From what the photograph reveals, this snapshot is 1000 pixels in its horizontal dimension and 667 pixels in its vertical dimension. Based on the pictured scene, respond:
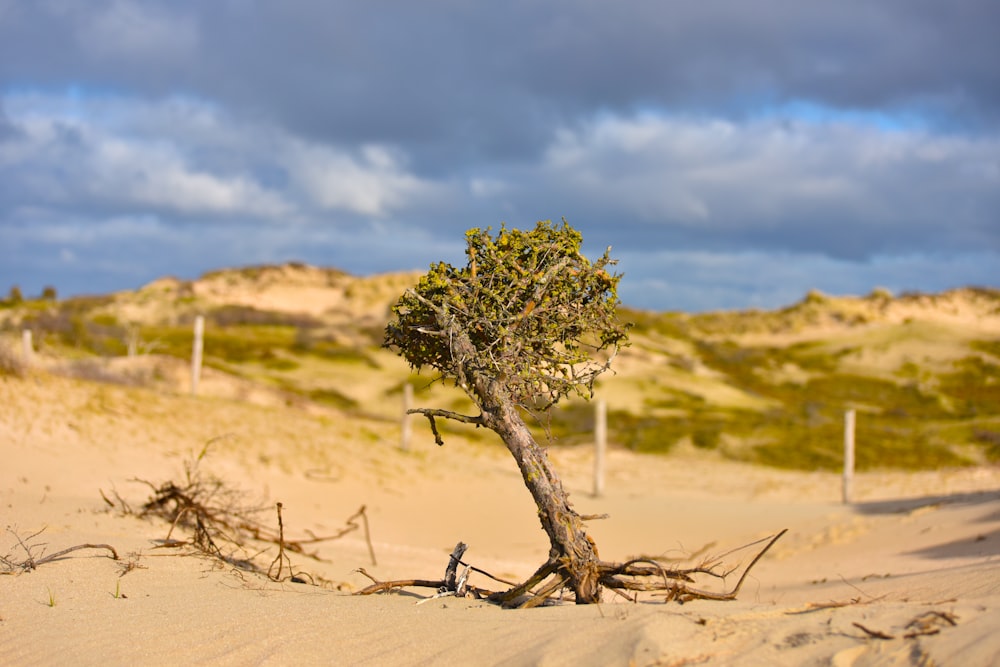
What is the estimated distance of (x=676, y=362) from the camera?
58.0 meters

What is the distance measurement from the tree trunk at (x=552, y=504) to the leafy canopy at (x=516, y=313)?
0.18m

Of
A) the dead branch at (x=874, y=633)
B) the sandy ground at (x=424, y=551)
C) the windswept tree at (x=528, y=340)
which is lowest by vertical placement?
the sandy ground at (x=424, y=551)

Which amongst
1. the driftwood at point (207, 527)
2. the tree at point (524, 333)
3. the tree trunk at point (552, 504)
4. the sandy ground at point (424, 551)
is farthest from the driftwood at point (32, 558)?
the tree trunk at point (552, 504)

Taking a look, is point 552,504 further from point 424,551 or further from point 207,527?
point 424,551

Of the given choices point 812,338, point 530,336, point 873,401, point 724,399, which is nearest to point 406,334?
point 530,336

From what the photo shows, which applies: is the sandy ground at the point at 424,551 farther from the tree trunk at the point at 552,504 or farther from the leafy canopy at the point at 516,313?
the leafy canopy at the point at 516,313

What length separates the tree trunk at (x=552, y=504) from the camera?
5.90 m

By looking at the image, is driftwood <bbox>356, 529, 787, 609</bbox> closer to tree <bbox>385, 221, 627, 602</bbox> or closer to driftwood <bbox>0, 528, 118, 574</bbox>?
tree <bbox>385, 221, 627, 602</bbox>

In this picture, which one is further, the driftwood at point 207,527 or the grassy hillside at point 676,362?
the grassy hillside at point 676,362

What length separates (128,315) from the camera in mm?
63719

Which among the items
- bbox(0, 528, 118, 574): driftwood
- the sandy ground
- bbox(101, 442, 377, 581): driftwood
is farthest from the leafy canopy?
bbox(0, 528, 118, 574): driftwood

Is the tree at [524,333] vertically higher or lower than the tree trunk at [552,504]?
higher

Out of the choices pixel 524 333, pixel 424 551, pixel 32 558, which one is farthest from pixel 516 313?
pixel 424 551

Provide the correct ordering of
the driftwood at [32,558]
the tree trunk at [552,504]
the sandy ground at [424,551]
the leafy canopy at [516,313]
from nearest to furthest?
the sandy ground at [424,551]
the tree trunk at [552,504]
the leafy canopy at [516,313]
the driftwood at [32,558]
